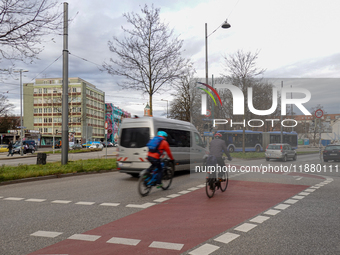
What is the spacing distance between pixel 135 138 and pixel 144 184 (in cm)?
390

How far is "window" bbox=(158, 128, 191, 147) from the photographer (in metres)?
13.3

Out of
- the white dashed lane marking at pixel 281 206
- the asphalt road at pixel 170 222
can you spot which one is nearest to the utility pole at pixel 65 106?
the asphalt road at pixel 170 222

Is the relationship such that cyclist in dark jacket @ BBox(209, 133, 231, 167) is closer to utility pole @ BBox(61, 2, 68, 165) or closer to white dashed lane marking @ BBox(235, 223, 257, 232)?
white dashed lane marking @ BBox(235, 223, 257, 232)

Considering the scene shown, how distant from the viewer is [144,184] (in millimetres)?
8672

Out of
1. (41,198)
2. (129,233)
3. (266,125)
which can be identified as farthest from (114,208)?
(266,125)

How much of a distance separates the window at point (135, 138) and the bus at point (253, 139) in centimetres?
2344

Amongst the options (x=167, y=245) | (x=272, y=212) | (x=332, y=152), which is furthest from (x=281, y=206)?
(x=332, y=152)

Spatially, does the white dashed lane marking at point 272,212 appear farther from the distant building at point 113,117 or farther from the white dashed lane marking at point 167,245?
the distant building at point 113,117

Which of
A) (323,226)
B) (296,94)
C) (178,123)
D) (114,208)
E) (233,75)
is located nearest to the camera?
(323,226)

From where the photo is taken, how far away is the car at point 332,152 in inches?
891

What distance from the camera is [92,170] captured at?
49.9 ft

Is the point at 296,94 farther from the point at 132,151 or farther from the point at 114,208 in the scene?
the point at 114,208

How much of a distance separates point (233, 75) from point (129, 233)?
26416 millimetres

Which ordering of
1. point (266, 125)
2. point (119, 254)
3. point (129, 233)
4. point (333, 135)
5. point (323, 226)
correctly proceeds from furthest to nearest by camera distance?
1. point (266, 125)
2. point (333, 135)
3. point (323, 226)
4. point (129, 233)
5. point (119, 254)
